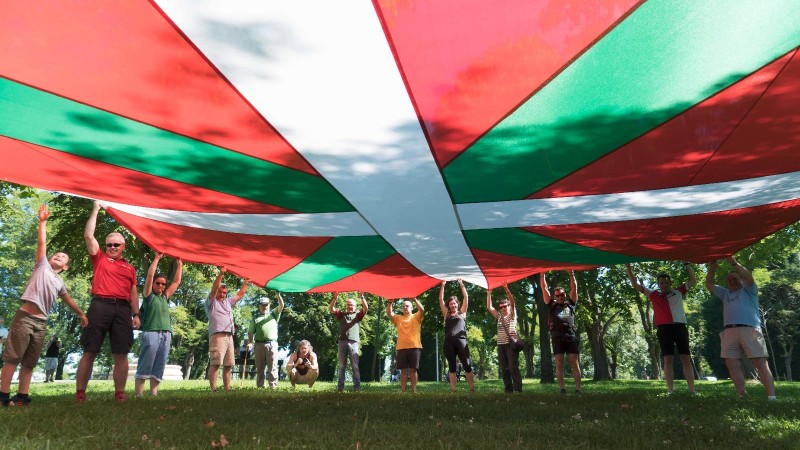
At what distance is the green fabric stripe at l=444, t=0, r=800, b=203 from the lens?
2529mm

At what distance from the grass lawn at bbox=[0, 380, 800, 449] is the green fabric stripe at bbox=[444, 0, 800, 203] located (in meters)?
1.95

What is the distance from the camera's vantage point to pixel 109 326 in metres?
4.98

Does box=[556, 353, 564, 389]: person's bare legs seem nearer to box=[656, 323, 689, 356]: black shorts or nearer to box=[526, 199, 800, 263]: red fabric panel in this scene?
box=[656, 323, 689, 356]: black shorts

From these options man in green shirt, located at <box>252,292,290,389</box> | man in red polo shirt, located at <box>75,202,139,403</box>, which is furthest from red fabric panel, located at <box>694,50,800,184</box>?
man in green shirt, located at <box>252,292,290,389</box>

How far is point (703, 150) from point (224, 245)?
5.14m

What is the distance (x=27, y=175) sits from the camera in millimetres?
4457

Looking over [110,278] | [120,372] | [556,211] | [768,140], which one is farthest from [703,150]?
[120,372]

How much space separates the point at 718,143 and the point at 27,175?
559 cm

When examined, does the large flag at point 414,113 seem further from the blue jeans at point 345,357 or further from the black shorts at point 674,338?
the blue jeans at point 345,357

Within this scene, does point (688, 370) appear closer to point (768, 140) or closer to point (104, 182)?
point (768, 140)

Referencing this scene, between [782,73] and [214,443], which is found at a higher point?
[782,73]

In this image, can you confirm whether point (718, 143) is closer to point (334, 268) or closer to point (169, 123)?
point (169, 123)

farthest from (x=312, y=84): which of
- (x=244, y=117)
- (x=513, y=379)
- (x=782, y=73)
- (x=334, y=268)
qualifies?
(x=513, y=379)

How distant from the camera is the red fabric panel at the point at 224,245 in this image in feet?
19.0
